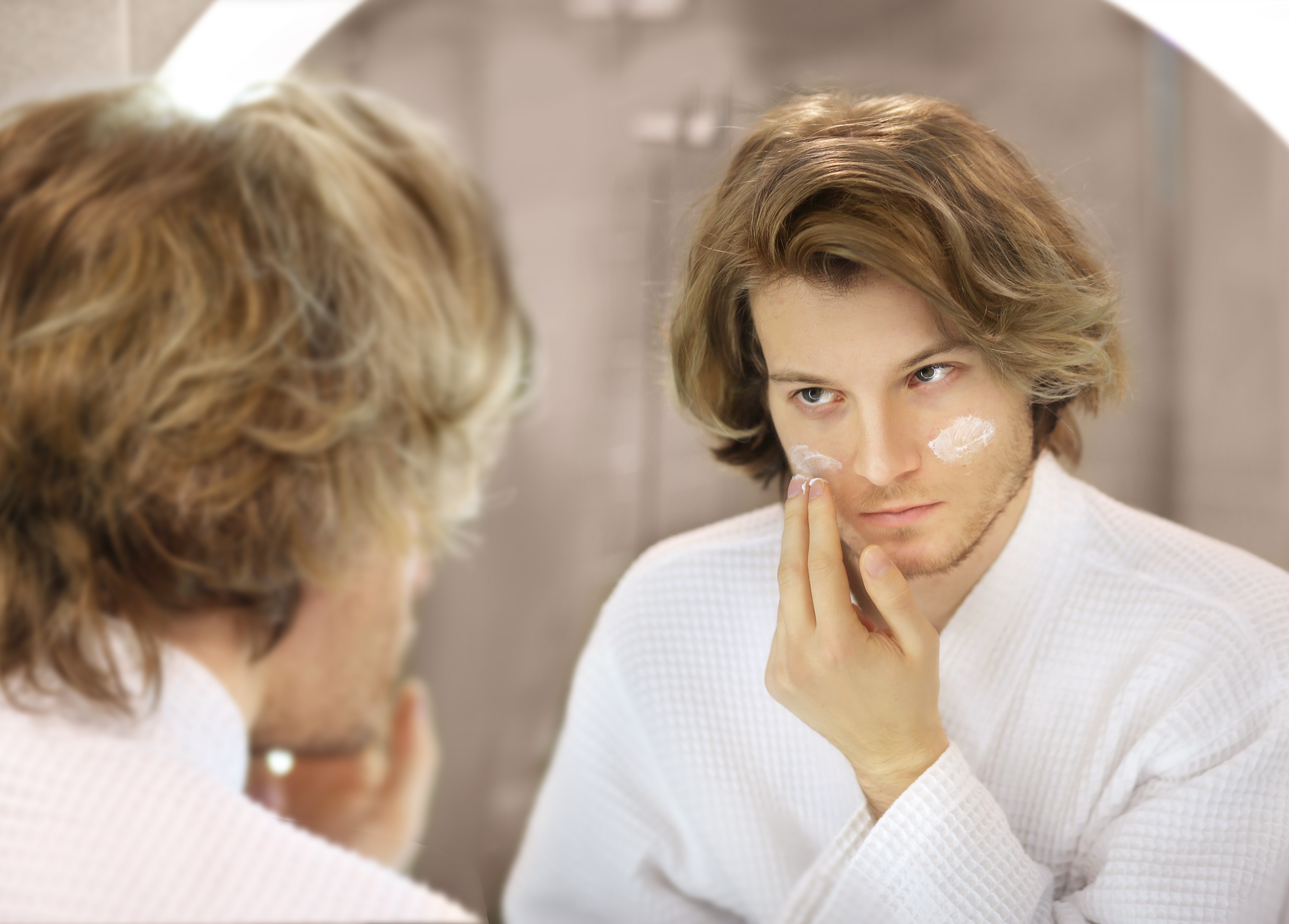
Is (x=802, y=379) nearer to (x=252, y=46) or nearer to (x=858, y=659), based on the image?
(x=858, y=659)

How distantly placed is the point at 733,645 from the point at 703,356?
0.71 ft

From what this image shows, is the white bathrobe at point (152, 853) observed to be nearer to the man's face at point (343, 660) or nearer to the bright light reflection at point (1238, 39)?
the man's face at point (343, 660)

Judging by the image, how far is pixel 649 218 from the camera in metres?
0.78

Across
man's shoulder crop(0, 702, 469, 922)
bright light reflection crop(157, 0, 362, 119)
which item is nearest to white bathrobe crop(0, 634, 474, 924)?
man's shoulder crop(0, 702, 469, 922)

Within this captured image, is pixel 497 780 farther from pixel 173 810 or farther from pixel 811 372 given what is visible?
pixel 811 372

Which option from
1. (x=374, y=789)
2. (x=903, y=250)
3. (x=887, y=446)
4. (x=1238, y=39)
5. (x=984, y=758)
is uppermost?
(x=1238, y=39)

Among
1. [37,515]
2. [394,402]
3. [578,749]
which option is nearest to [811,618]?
[578,749]

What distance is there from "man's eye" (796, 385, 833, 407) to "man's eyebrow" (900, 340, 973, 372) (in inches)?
2.1

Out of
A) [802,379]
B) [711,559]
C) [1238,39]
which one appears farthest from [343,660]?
[1238,39]

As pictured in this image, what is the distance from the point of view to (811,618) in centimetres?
72

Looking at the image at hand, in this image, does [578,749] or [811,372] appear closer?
[811,372]

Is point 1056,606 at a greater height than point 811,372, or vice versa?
point 811,372

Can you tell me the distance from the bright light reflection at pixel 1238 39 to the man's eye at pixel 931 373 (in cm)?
30

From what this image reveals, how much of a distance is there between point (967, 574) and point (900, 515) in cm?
8
